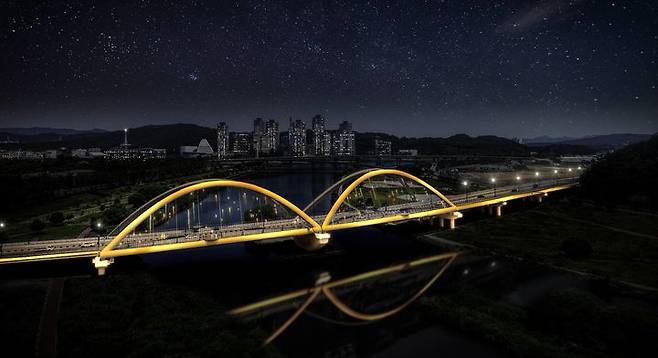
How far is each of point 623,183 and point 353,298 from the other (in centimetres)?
4477

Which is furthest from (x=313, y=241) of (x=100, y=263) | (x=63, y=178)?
(x=63, y=178)

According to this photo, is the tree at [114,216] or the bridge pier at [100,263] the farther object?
the tree at [114,216]

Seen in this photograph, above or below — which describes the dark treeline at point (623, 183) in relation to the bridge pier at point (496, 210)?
above

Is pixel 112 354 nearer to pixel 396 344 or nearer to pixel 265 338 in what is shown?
pixel 265 338

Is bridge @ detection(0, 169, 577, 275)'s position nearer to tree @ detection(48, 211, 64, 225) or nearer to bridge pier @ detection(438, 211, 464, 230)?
bridge pier @ detection(438, 211, 464, 230)

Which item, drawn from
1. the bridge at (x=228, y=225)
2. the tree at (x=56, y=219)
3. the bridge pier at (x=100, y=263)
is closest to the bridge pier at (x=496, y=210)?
the bridge at (x=228, y=225)

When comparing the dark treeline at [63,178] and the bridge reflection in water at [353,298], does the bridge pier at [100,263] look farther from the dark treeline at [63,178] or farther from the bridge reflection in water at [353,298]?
the dark treeline at [63,178]

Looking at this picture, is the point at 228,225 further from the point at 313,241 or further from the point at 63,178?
the point at 63,178

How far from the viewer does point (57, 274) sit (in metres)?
23.4

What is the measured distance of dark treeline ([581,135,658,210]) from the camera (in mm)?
46656

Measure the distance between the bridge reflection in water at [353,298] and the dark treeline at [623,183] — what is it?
33.0 meters

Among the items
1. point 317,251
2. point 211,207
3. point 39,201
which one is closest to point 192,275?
point 317,251

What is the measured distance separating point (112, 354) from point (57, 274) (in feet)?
36.2

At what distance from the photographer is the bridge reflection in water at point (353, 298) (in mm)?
20656
